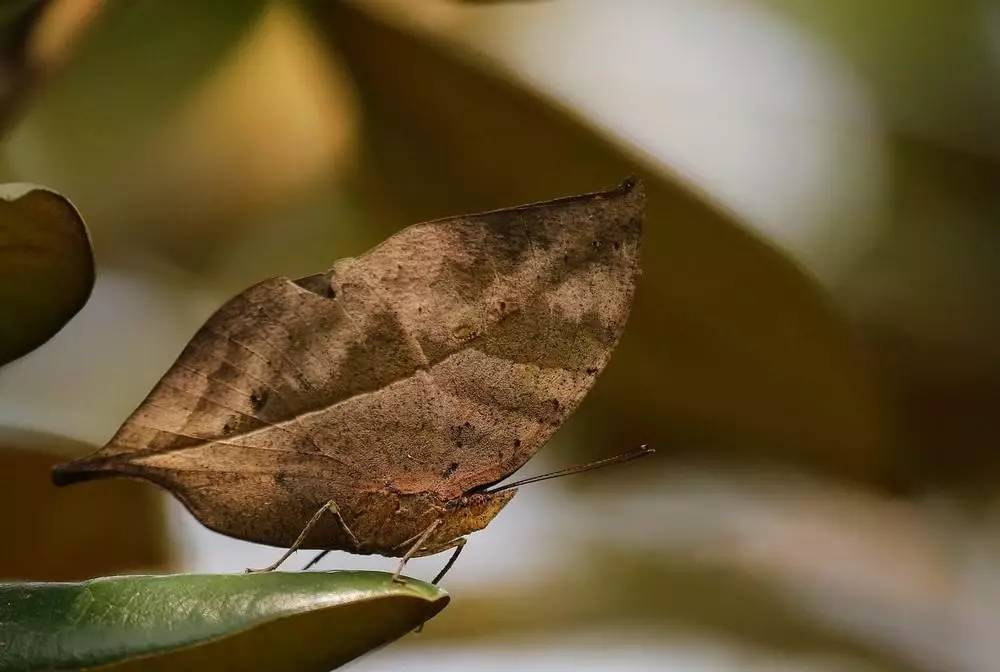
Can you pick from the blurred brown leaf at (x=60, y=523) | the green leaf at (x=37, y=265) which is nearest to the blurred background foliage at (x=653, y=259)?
the blurred brown leaf at (x=60, y=523)

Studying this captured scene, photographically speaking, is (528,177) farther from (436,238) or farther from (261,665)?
(261,665)

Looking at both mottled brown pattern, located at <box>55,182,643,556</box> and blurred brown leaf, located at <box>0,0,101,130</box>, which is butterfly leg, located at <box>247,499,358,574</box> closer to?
mottled brown pattern, located at <box>55,182,643,556</box>

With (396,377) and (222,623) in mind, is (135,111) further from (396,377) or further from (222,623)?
(222,623)

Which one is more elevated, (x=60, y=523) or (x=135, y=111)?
(x=135, y=111)

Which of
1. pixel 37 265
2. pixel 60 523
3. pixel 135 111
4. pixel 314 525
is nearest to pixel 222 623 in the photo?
pixel 314 525

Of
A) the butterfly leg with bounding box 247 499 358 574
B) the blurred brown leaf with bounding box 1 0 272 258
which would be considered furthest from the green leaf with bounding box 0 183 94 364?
the blurred brown leaf with bounding box 1 0 272 258

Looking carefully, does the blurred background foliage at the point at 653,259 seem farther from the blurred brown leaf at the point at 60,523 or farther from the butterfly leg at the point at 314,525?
the butterfly leg at the point at 314,525
